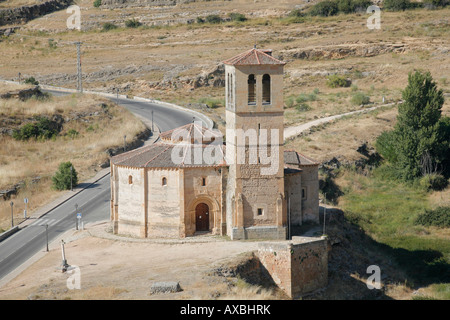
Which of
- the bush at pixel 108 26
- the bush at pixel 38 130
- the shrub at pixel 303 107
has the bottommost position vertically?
the bush at pixel 38 130

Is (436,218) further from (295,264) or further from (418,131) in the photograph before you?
(295,264)

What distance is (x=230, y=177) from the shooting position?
4703 centimetres

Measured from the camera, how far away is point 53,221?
5434cm

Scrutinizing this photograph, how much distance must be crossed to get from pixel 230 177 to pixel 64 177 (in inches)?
784

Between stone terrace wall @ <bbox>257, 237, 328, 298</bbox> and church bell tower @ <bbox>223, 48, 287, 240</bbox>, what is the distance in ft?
10.5

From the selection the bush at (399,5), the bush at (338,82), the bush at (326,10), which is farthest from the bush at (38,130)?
the bush at (399,5)

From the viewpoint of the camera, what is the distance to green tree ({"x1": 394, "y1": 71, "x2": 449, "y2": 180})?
69.4 m

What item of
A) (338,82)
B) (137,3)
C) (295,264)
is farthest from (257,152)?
(137,3)

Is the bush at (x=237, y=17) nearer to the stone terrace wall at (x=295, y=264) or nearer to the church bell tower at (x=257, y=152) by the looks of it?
the church bell tower at (x=257, y=152)

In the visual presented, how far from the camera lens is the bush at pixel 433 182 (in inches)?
2675

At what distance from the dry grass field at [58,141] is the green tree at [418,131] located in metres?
26.3

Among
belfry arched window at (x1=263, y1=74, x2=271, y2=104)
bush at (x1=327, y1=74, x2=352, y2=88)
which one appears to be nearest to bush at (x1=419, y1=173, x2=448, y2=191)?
belfry arched window at (x1=263, y1=74, x2=271, y2=104)

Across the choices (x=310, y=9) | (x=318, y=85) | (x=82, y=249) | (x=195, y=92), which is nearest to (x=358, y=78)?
(x=318, y=85)

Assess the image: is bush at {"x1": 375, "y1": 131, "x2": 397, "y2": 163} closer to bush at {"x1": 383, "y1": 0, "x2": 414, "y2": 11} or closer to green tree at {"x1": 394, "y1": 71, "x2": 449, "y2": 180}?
green tree at {"x1": 394, "y1": 71, "x2": 449, "y2": 180}
